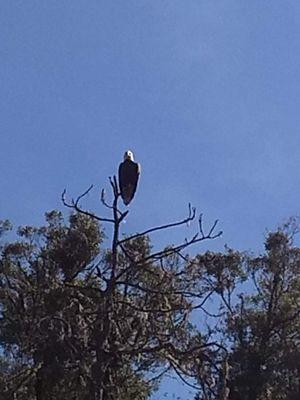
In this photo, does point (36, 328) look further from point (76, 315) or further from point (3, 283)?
point (3, 283)

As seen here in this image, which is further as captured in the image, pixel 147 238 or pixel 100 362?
pixel 147 238

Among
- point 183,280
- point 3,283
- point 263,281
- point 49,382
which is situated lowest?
point 183,280

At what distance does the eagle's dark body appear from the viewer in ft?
26.3

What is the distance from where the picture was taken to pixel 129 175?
8.13m

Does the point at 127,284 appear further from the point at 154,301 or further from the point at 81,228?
the point at 81,228

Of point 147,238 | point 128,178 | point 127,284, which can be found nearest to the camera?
point 127,284

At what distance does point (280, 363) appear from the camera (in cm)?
1728

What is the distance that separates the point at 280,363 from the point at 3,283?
17.1 feet

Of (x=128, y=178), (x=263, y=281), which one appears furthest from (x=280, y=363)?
(x=128, y=178)

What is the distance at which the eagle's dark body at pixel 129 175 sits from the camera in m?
8.01

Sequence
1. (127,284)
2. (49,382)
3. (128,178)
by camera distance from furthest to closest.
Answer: (49,382)
(128,178)
(127,284)

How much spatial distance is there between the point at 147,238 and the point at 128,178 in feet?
17.5

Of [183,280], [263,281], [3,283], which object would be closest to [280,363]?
[263,281]

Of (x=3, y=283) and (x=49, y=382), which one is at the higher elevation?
(x=3, y=283)
